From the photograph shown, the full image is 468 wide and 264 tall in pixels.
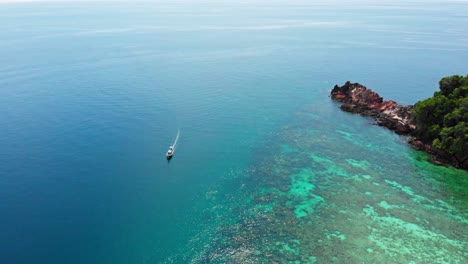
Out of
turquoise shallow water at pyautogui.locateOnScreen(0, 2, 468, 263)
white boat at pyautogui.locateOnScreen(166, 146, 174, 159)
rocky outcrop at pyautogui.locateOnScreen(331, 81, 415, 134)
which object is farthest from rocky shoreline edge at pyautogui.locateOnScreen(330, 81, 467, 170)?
white boat at pyautogui.locateOnScreen(166, 146, 174, 159)

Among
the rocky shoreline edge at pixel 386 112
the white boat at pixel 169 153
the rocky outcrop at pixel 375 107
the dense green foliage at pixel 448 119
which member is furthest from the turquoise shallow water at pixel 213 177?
the dense green foliage at pixel 448 119

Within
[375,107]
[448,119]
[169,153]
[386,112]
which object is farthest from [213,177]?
[375,107]

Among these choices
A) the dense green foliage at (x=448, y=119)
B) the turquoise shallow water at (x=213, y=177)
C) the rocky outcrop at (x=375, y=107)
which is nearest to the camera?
the turquoise shallow water at (x=213, y=177)

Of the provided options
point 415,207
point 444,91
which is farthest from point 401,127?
point 415,207

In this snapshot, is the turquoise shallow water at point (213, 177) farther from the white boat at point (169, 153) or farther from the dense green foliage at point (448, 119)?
the dense green foliage at point (448, 119)

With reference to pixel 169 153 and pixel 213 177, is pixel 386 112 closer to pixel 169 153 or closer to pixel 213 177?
pixel 213 177
